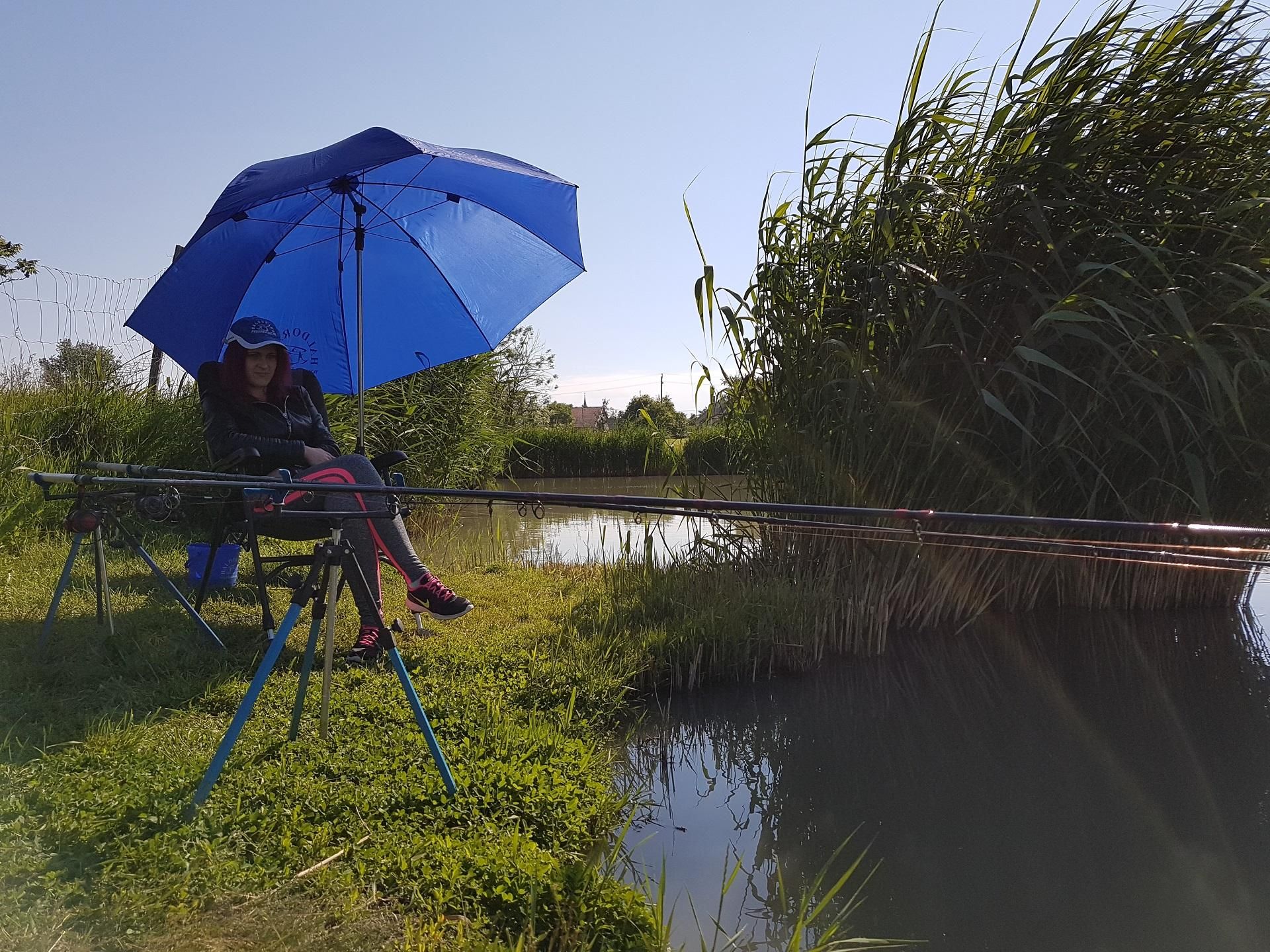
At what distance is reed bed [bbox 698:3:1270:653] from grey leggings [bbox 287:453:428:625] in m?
1.82

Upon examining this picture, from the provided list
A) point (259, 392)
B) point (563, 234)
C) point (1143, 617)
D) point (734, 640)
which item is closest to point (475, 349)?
point (563, 234)

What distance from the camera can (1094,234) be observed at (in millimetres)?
4012

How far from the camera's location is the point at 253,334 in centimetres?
385

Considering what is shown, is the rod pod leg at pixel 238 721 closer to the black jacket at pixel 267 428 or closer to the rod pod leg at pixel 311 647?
the rod pod leg at pixel 311 647

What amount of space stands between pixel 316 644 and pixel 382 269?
8.98 feet

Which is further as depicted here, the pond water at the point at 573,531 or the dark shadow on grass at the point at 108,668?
the pond water at the point at 573,531

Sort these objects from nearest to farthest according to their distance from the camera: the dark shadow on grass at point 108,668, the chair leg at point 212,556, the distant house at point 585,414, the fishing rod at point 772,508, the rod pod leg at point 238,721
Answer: the fishing rod at point 772,508 → the rod pod leg at point 238,721 → the dark shadow on grass at point 108,668 → the chair leg at point 212,556 → the distant house at point 585,414

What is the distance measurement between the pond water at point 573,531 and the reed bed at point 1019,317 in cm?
54

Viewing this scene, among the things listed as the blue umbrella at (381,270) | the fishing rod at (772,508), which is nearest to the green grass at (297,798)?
the fishing rod at (772,508)

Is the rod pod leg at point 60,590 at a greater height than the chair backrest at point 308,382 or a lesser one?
lesser

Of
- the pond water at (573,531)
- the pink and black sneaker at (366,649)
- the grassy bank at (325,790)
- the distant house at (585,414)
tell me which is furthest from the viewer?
the distant house at (585,414)

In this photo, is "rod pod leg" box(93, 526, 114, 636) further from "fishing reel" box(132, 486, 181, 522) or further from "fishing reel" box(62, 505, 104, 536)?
"fishing reel" box(132, 486, 181, 522)

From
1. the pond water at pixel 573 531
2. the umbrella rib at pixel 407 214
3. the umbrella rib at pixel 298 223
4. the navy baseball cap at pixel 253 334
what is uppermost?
the umbrella rib at pixel 407 214

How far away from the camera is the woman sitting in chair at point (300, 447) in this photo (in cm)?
341
